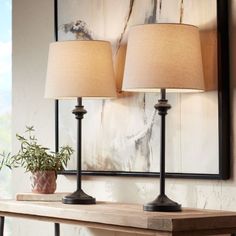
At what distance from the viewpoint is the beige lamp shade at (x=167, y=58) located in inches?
90.6

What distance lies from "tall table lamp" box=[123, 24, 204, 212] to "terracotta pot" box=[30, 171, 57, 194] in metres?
0.62

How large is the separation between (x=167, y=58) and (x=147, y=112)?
0.42m

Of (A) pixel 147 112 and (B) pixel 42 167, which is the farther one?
(B) pixel 42 167

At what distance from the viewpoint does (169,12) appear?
2609 mm

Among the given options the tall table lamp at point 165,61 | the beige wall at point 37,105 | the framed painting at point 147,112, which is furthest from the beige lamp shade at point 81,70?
the beige wall at point 37,105

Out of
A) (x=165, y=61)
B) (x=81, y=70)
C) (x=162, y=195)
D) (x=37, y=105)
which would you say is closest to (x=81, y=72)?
(x=81, y=70)

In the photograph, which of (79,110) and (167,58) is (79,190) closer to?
(79,110)

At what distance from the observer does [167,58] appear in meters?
2.30

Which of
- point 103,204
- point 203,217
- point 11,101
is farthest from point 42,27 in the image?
point 203,217

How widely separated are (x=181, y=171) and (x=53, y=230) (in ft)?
A: 2.77

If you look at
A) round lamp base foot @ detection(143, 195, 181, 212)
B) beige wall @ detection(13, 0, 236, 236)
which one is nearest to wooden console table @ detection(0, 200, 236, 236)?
round lamp base foot @ detection(143, 195, 181, 212)

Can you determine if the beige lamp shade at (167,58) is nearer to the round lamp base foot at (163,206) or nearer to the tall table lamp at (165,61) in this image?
the tall table lamp at (165,61)

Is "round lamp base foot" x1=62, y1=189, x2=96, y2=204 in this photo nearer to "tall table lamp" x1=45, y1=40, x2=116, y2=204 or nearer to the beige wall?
"tall table lamp" x1=45, y1=40, x2=116, y2=204

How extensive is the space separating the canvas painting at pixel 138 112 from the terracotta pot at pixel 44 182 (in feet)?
0.54
